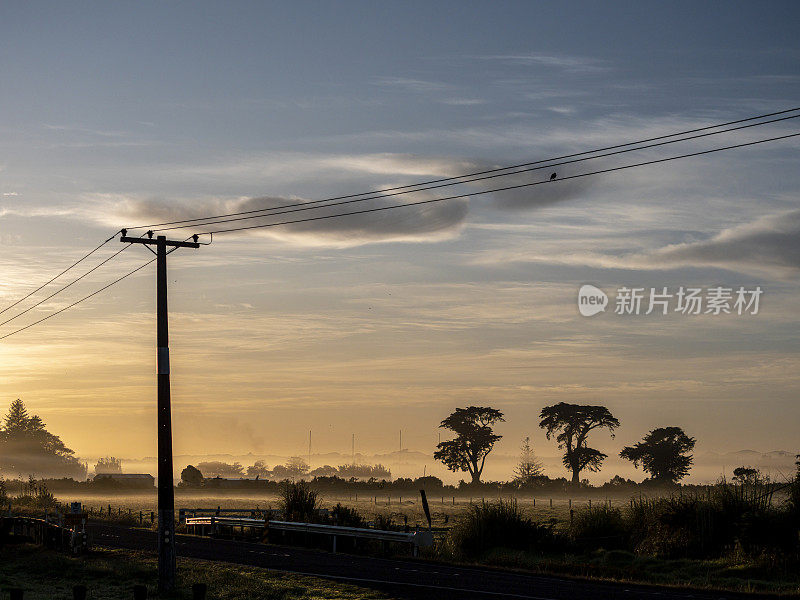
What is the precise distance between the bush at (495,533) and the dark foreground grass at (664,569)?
1167mm

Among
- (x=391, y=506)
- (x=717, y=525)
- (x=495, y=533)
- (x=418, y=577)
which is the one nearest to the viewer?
(x=418, y=577)

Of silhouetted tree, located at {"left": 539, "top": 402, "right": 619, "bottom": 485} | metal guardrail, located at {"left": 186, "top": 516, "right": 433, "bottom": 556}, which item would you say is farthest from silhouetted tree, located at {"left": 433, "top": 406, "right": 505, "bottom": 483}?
metal guardrail, located at {"left": 186, "top": 516, "right": 433, "bottom": 556}

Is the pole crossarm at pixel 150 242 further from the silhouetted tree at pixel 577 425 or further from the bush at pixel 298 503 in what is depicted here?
the silhouetted tree at pixel 577 425

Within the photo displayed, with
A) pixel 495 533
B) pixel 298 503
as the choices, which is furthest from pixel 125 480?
pixel 495 533

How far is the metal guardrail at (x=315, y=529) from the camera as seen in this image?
39.9 m

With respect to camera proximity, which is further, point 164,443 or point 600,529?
point 600,529

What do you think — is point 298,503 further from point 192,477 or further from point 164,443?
point 192,477

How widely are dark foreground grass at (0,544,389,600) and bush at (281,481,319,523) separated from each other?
1045 cm

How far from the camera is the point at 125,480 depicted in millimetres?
172500

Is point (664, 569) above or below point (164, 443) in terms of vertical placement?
below

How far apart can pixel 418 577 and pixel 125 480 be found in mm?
151309

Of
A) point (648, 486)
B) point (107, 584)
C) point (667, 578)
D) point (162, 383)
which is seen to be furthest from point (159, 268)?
point (648, 486)

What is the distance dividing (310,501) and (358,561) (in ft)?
44.2

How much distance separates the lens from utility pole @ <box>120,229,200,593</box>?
102ft
